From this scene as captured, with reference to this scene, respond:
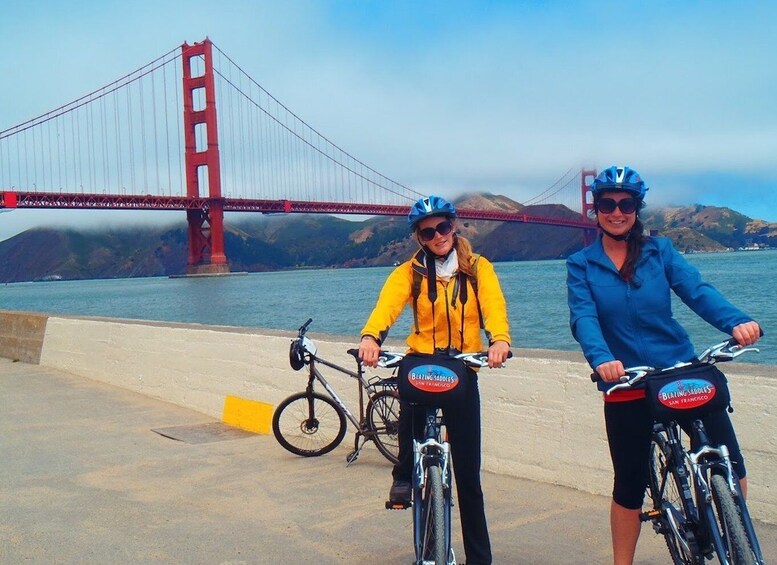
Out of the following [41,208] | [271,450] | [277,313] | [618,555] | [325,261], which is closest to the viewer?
[618,555]

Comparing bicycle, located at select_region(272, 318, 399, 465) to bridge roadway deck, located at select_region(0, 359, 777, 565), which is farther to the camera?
bicycle, located at select_region(272, 318, 399, 465)

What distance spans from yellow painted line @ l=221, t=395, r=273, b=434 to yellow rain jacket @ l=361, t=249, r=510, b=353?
3.46 m

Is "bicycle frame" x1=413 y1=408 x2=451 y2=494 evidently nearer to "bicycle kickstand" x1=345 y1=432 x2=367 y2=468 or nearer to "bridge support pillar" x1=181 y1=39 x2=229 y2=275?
"bicycle kickstand" x1=345 y1=432 x2=367 y2=468

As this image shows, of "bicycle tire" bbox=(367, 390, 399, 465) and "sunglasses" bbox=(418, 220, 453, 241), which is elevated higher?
"sunglasses" bbox=(418, 220, 453, 241)

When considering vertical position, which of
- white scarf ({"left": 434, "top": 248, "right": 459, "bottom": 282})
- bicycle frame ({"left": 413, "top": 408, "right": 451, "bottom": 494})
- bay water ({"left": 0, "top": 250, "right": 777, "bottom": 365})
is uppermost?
white scarf ({"left": 434, "top": 248, "right": 459, "bottom": 282})

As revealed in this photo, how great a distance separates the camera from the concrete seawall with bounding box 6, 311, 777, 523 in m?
3.95

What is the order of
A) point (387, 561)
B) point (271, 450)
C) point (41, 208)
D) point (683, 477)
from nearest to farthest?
point (683, 477), point (387, 561), point (271, 450), point (41, 208)

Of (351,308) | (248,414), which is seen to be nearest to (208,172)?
(351,308)

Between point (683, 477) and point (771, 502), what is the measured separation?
147cm

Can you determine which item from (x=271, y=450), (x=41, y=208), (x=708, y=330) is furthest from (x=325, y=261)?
(x=271, y=450)

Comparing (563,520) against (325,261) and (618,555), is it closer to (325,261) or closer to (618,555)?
(618,555)

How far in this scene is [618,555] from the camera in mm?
2982

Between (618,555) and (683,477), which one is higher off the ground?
(683,477)

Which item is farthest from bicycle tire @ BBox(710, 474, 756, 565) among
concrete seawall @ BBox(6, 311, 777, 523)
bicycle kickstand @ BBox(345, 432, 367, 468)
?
bicycle kickstand @ BBox(345, 432, 367, 468)
